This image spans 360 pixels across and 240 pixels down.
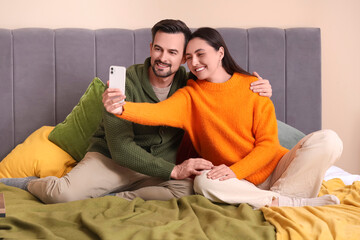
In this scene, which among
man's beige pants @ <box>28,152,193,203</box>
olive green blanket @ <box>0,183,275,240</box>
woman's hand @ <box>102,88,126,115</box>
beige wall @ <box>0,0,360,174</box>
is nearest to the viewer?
olive green blanket @ <box>0,183,275,240</box>

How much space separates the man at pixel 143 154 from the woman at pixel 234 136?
3.5 inches

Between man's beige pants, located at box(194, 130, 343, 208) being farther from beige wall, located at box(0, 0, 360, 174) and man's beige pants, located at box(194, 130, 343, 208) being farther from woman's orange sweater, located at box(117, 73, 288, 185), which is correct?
beige wall, located at box(0, 0, 360, 174)

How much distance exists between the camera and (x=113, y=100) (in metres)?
1.80

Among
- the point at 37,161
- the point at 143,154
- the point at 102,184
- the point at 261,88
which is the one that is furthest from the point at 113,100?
the point at 37,161

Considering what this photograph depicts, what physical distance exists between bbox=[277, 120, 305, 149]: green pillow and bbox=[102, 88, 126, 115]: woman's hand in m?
1.05

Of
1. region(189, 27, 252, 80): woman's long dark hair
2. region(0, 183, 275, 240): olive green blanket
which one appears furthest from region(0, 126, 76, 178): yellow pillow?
region(189, 27, 252, 80): woman's long dark hair

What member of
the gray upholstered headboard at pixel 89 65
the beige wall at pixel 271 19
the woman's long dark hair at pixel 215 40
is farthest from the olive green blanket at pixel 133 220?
the beige wall at pixel 271 19

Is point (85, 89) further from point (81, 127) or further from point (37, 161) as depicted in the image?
point (37, 161)

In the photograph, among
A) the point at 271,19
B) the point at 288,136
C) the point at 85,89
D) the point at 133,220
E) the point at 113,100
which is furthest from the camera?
the point at 271,19

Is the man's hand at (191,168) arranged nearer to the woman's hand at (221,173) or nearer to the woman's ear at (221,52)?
the woman's hand at (221,173)

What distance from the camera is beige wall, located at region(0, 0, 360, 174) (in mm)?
2818

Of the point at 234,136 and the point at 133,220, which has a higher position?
the point at 234,136

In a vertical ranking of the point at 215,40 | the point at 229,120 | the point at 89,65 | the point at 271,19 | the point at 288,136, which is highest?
the point at 271,19

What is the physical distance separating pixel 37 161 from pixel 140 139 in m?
0.61
